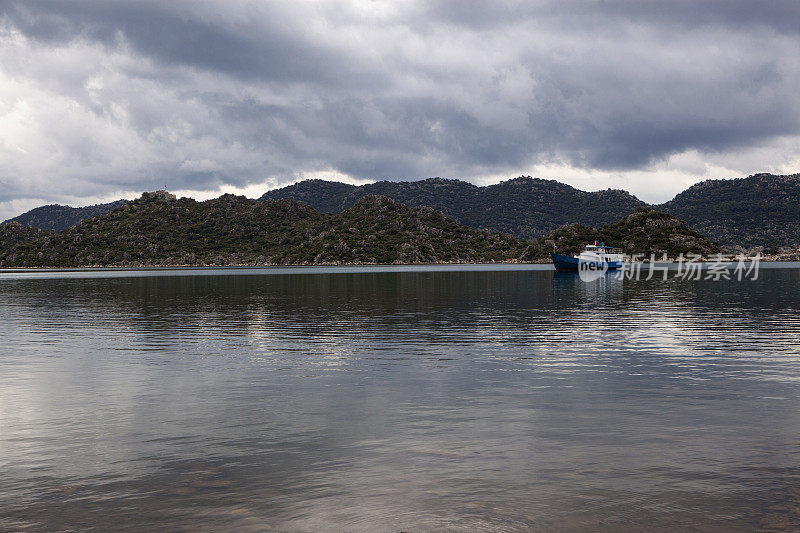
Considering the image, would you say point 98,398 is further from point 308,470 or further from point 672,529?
point 672,529

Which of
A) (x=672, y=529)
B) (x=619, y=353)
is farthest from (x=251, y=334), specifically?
(x=672, y=529)

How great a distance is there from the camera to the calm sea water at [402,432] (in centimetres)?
1293

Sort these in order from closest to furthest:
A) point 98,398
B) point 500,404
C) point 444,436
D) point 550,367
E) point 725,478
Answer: point 725,478
point 444,436
point 500,404
point 98,398
point 550,367

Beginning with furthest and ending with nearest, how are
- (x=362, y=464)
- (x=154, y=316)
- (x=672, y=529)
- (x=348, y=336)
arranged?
1. (x=154, y=316)
2. (x=348, y=336)
3. (x=362, y=464)
4. (x=672, y=529)

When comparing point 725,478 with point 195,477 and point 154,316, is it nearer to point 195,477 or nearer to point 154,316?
point 195,477

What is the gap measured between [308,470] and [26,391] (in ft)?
53.7

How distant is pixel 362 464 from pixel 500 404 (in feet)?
26.9

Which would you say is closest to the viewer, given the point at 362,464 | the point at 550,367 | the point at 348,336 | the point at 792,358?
the point at 362,464

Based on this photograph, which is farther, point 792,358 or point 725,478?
point 792,358

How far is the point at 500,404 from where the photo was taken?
74.5 feet

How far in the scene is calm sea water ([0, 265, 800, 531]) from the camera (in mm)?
12930

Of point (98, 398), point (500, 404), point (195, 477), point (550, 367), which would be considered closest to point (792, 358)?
point (550, 367)

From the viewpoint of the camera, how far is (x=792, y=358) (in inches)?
1291

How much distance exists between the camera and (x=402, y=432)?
18.9 metres
